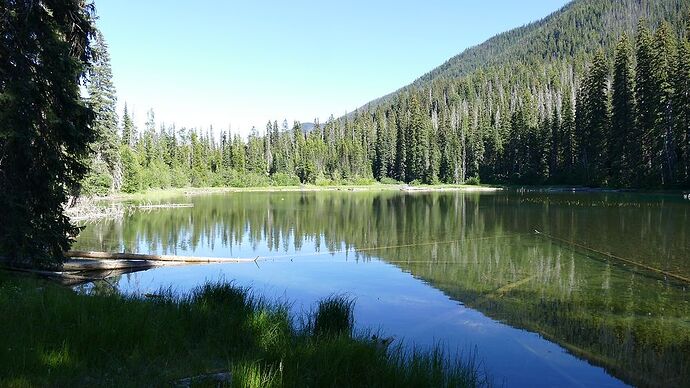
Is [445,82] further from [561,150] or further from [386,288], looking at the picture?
[386,288]

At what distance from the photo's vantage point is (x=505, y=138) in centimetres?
10219

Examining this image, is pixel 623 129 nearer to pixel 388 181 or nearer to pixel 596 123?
pixel 596 123

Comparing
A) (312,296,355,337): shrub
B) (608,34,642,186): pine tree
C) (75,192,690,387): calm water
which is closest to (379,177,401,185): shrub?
(608,34,642,186): pine tree

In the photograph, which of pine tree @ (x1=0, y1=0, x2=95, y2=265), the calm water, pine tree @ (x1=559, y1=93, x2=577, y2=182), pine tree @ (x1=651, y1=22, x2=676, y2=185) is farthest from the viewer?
pine tree @ (x1=559, y1=93, x2=577, y2=182)

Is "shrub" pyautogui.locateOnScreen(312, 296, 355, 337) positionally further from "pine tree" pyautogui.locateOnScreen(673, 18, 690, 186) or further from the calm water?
"pine tree" pyautogui.locateOnScreen(673, 18, 690, 186)

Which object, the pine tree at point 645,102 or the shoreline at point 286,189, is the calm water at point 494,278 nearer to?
the pine tree at point 645,102

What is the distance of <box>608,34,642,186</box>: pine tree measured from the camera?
186ft

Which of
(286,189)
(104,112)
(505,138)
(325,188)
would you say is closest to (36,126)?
(104,112)

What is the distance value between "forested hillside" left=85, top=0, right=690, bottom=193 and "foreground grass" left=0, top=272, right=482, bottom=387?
1237 inches

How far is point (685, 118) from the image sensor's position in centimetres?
4988

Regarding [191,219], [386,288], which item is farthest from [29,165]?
[191,219]

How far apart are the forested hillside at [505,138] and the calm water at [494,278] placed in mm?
18262

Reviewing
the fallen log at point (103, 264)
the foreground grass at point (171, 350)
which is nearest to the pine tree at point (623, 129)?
the fallen log at point (103, 264)

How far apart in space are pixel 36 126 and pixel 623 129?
63989 millimetres
